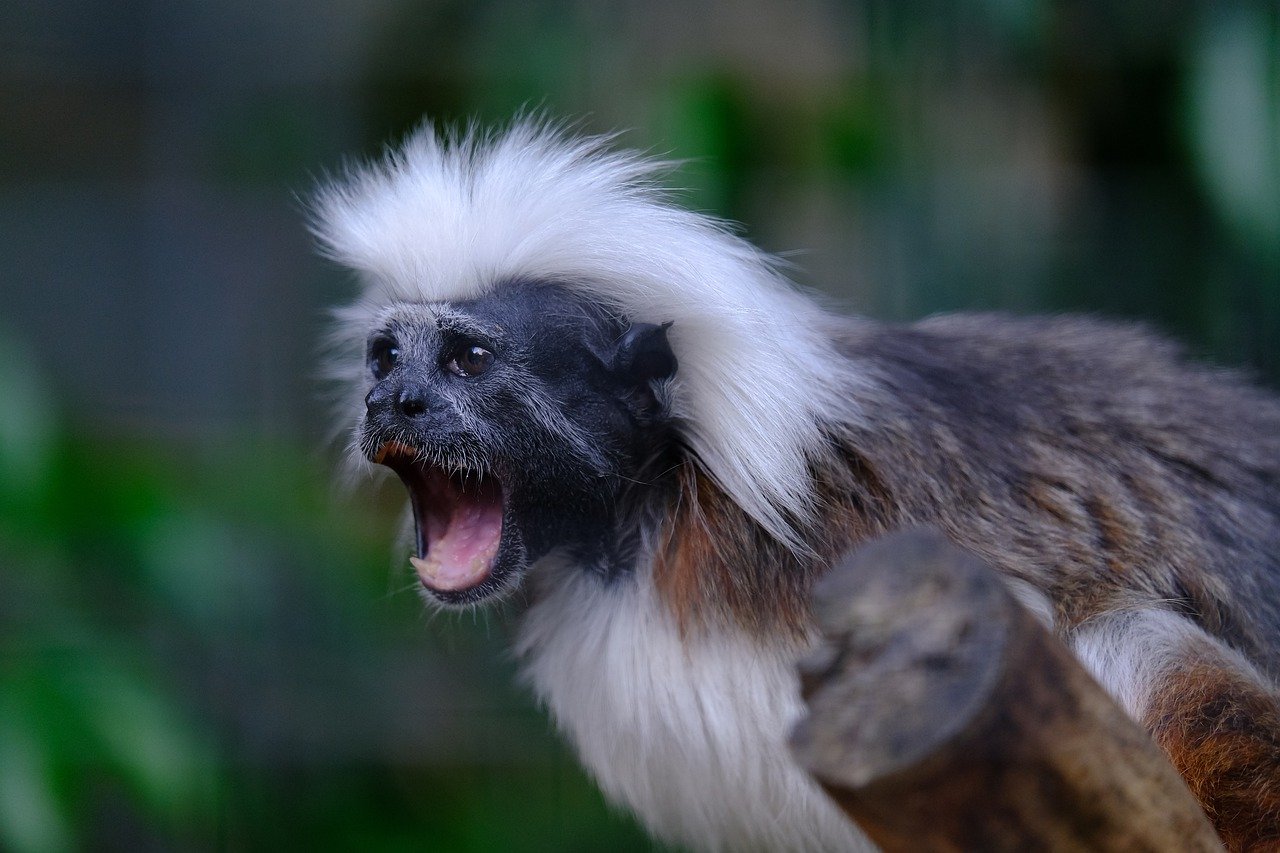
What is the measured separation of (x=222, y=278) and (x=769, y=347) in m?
1.99

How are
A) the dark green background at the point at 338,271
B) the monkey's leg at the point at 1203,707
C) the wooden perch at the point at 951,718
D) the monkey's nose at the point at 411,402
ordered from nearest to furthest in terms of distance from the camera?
the wooden perch at the point at 951,718
the monkey's leg at the point at 1203,707
the monkey's nose at the point at 411,402
the dark green background at the point at 338,271

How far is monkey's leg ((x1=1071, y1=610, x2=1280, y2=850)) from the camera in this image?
127 centimetres

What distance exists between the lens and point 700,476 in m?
1.54

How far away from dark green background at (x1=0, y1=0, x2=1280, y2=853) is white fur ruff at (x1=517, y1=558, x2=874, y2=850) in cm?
56

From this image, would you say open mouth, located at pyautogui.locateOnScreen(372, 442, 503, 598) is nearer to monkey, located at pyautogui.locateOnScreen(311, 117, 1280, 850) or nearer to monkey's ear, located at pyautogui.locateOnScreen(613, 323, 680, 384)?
monkey, located at pyautogui.locateOnScreen(311, 117, 1280, 850)

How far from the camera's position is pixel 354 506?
2713mm

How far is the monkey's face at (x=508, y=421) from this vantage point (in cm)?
145

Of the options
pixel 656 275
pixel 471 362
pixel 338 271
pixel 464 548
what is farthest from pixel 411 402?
pixel 338 271

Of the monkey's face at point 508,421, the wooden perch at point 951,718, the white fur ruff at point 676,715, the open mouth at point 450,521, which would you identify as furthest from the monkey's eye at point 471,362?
the wooden perch at point 951,718

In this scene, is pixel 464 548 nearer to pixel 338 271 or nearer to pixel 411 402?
pixel 411 402

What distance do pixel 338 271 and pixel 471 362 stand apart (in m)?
1.38

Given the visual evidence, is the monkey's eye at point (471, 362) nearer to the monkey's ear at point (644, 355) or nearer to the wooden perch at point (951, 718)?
the monkey's ear at point (644, 355)

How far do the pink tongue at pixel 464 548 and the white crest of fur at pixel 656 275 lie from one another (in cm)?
26

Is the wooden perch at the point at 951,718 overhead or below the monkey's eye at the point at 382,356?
below
